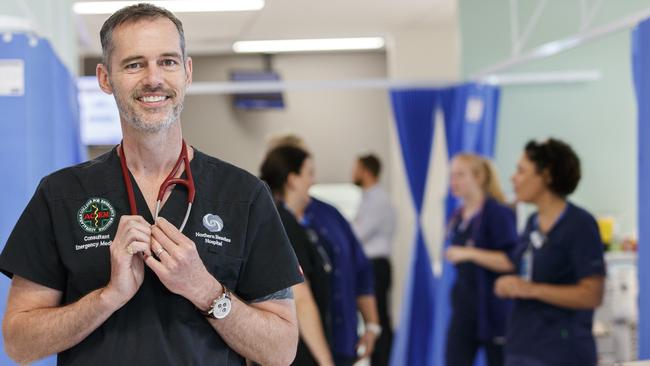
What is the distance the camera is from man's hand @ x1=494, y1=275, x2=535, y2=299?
355cm

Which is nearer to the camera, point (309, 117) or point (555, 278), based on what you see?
point (555, 278)

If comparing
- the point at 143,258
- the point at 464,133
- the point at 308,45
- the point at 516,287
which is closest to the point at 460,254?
the point at 516,287

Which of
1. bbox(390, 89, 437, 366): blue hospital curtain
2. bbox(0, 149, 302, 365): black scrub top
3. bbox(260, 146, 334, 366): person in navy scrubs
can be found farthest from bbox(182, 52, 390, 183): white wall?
bbox(0, 149, 302, 365): black scrub top

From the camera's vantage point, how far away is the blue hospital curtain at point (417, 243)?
6.22 meters

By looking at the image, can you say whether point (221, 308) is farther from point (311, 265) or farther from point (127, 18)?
point (311, 265)

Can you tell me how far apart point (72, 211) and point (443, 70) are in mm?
7815

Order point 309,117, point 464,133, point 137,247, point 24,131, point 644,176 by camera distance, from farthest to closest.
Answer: point 309,117 < point 464,133 < point 644,176 < point 24,131 < point 137,247

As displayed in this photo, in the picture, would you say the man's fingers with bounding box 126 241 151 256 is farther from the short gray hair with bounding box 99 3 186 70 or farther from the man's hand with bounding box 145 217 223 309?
the short gray hair with bounding box 99 3 186 70

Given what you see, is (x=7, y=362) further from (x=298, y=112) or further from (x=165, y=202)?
(x=298, y=112)

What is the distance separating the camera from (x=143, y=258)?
1413 mm

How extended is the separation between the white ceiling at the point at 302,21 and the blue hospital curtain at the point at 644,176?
15.5ft

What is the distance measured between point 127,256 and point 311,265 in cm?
196

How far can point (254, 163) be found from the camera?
970 cm

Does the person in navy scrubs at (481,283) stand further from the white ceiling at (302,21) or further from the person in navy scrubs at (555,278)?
the white ceiling at (302,21)
